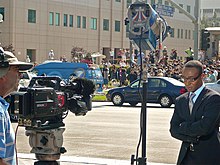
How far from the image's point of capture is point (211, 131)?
5121 millimetres

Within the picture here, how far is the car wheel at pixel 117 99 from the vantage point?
2527 centimetres

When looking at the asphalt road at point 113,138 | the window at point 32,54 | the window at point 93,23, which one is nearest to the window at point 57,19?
the window at point 32,54

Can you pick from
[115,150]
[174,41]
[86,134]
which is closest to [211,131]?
[115,150]

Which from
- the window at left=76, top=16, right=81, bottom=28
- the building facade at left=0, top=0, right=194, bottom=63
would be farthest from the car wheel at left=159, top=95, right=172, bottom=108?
the window at left=76, top=16, right=81, bottom=28

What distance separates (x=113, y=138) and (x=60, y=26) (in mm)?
48316

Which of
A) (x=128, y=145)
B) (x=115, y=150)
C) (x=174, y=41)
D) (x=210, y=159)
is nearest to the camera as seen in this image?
(x=210, y=159)

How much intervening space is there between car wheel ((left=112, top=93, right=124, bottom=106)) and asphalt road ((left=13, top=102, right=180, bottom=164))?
20.2ft

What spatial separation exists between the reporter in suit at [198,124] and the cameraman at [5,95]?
1977 millimetres

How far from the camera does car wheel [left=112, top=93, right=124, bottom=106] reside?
2527cm

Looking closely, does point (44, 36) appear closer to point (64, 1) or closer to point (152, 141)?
point (64, 1)

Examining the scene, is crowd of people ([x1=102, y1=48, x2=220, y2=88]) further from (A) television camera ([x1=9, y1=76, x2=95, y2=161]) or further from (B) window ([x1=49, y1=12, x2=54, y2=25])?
(A) television camera ([x1=9, y1=76, x2=95, y2=161])

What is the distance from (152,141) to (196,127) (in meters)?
7.82

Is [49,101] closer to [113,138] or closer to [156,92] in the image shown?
[113,138]

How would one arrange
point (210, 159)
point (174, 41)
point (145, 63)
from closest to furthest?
1. point (210, 159)
2. point (145, 63)
3. point (174, 41)
